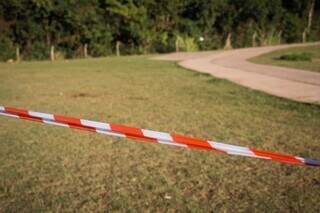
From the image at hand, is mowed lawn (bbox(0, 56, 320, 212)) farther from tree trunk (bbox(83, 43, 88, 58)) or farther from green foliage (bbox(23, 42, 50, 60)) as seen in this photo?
tree trunk (bbox(83, 43, 88, 58))

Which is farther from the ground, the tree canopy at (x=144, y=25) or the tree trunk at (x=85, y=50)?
the tree canopy at (x=144, y=25)

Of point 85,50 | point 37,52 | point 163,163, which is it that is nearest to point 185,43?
point 85,50

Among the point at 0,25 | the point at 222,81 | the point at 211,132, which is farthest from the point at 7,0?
the point at 211,132

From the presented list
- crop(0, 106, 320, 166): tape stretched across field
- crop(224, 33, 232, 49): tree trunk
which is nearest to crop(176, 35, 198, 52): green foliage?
crop(224, 33, 232, 49): tree trunk

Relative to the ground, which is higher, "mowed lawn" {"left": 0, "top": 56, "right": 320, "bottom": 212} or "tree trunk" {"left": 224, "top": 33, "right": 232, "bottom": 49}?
"tree trunk" {"left": 224, "top": 33, "right": 232, "bottom": 49}

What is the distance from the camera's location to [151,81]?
40.6ft

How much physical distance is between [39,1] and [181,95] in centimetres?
2233

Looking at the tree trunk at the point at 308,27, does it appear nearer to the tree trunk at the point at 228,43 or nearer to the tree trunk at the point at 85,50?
the tree trunk at the point at 228,43

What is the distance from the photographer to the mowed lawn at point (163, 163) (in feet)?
11.1

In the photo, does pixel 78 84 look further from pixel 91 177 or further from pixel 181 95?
pixel 91 177

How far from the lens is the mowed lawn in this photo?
3387 mm

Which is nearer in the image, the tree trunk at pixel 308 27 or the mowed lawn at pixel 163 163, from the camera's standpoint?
the mowed lawn at pixel 163 163

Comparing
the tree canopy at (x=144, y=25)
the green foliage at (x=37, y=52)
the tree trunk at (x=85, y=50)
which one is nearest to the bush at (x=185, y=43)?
the tree canopy at (x=144, y=25)

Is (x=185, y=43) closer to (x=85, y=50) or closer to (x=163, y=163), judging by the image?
(x=85, y=50)
